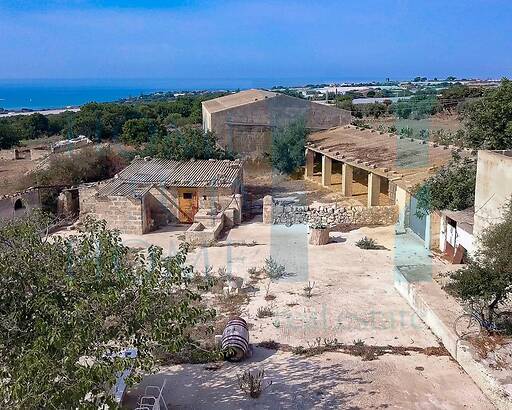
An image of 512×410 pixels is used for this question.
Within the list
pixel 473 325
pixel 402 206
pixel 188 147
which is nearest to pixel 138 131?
pixel 188 147

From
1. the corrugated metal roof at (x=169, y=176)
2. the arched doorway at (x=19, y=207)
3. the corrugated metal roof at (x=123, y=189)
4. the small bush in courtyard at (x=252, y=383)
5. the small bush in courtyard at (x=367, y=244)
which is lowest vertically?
the small bush in courtyard at (x=252, y=383)

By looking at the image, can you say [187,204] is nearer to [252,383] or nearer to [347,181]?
[347,181]

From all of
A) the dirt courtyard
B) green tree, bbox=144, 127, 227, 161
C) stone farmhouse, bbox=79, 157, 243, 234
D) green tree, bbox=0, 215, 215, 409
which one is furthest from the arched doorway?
green tree, bbox=0, 215, 215, 409

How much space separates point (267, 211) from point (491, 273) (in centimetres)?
1235

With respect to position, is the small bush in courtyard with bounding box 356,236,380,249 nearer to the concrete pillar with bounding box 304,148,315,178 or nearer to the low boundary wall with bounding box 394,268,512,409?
the low boundary wall with bounding box 394,268,512,409

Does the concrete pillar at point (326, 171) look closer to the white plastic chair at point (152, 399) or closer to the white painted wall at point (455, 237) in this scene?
the white painted wall at point (455, 237)

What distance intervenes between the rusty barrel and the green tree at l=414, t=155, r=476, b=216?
8.46 m

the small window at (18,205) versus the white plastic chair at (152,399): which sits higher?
the small window at (18,205)

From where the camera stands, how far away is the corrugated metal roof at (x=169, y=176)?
2234cm

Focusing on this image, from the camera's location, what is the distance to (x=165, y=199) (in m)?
22.8

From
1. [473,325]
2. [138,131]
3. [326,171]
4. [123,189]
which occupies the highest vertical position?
[138,131]

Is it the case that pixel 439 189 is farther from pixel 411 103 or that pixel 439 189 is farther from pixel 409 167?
pixel 411 103

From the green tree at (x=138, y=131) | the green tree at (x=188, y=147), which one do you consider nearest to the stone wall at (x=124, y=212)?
the green tree at (x=188, y=147)

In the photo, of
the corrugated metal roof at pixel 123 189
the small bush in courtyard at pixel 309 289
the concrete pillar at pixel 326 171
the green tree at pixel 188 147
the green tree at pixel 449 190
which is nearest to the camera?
the small bush in courtyard at pixel 309 289
